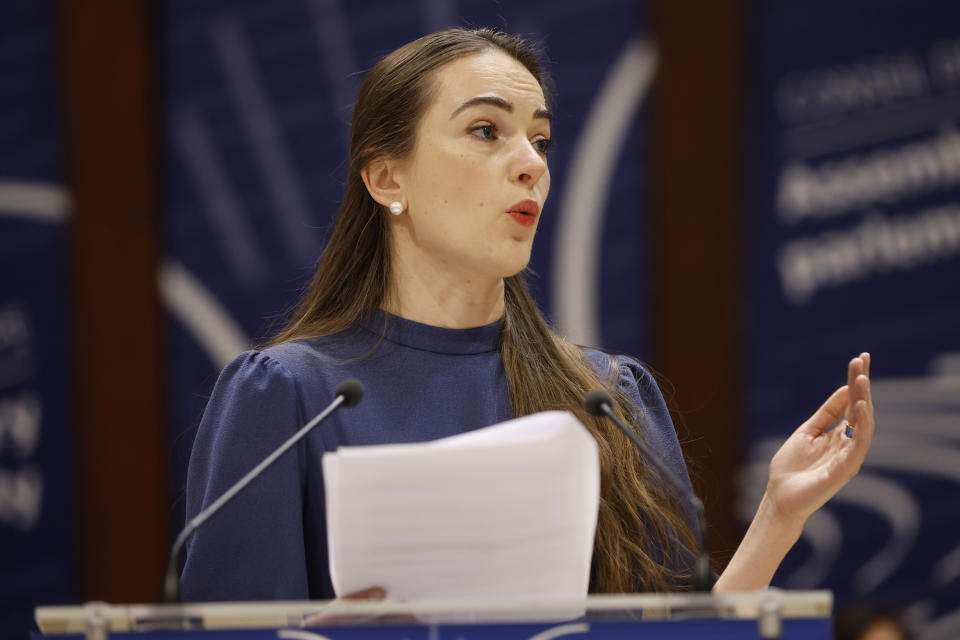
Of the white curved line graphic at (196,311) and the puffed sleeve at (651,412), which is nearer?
the puffed sleeve at (651,412)

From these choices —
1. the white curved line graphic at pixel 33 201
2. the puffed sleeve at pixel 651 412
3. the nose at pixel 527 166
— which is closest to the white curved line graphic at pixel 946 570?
the puffed sleeve at pixel 651 412

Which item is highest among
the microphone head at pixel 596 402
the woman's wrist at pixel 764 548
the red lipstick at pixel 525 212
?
the red lipstick at pixel 525 212

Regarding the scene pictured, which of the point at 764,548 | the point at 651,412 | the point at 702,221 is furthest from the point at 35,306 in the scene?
the point at 764,548

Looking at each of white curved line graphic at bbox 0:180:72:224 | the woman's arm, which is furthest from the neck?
white curved line graphic at bbox 0:180:72:224

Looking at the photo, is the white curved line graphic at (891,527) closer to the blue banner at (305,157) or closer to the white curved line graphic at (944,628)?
the white curved line graphic at (944,628)

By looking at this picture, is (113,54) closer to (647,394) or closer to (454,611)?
(647,394)

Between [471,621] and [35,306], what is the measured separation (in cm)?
321

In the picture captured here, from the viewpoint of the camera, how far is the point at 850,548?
3863 mm

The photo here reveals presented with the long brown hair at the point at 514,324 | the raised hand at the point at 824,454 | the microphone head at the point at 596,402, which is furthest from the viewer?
the long brown hair at the point at 514,324

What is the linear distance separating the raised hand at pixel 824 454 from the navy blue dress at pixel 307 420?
0.23 m

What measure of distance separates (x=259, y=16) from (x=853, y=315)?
233 cm

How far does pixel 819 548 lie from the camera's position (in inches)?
152

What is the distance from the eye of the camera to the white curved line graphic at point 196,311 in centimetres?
394

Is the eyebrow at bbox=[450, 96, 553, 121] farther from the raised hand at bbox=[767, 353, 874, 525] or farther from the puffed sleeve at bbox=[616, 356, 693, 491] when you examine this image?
the raised hand at bbox=[767, 353, 874, 525]
